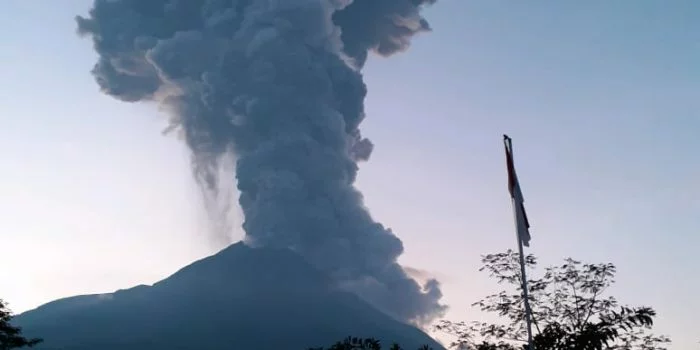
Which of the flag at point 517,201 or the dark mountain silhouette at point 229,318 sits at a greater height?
the dark mountain silhouette at point 229,318

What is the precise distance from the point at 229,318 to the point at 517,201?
164 m

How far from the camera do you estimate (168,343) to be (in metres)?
155

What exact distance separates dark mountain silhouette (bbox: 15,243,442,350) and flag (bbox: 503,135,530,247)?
146485 millimetres

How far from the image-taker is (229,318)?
574 ft

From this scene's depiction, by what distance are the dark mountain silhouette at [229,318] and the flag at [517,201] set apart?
481 ft

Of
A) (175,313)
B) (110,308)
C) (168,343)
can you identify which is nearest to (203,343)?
(168,343)

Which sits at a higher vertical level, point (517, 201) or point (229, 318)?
point (229, 318)

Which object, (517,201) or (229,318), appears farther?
(229,318)

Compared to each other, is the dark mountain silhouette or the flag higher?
the dark mountain silhouette

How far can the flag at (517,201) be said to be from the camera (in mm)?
18625

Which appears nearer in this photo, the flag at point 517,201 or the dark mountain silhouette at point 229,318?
the flag at point 517,201

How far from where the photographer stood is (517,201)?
19.0 m

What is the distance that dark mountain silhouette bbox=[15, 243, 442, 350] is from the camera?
161 metres

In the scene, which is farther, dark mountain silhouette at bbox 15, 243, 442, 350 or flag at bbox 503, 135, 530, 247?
dark mountain silhouette at bbox 15, 243, 442, 350
